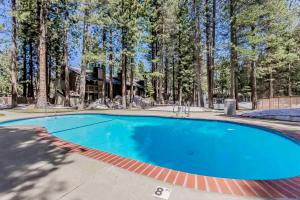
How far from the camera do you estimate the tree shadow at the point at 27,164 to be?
98.0 inches

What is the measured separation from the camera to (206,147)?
639 centimetres

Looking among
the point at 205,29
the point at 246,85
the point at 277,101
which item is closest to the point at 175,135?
the point at 277,101

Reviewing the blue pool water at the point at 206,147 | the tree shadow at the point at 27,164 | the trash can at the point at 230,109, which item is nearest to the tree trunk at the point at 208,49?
the trash can at the point at 230,109

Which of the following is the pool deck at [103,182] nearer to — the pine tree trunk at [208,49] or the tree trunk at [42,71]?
the tree trunk at [42,71]

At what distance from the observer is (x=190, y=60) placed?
2536 centimetres

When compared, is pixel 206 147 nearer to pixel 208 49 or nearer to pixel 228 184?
pixel 228 184

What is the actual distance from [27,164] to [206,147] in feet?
16.2

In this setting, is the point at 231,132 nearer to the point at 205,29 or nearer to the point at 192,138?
the point at 192,138

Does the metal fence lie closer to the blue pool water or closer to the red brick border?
the blue pool water

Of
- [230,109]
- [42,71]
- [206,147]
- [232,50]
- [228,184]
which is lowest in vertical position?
[206,147]

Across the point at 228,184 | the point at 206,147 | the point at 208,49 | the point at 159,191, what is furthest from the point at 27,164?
the point at 208,49

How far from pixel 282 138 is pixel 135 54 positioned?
50.9ft

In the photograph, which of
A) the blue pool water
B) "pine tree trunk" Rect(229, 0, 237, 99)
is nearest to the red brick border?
the blue pool water

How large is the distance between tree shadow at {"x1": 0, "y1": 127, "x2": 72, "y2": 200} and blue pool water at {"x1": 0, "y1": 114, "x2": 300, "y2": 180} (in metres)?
2.06
